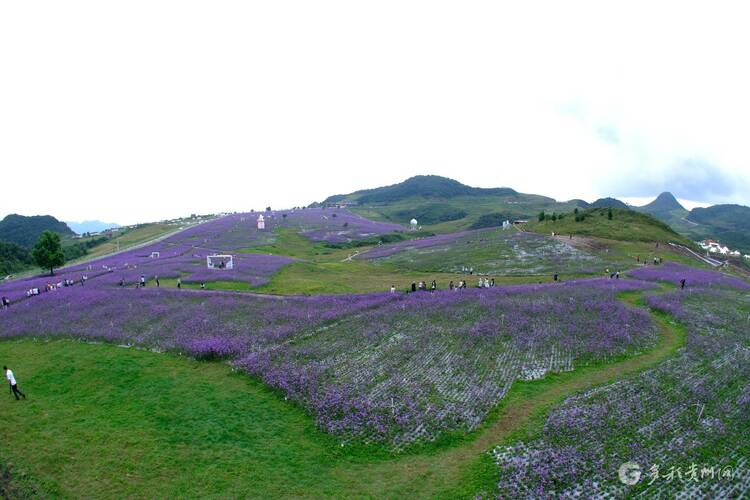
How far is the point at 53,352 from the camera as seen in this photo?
35.0 metres

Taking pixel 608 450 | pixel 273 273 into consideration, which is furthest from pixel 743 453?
pixel 273 273

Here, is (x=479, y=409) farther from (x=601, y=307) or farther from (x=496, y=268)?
(x=496, y=268)

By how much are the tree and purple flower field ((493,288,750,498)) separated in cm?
8082

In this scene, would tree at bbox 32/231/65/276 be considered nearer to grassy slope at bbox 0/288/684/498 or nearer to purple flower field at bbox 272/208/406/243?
grassy slope at bbox 0/288/684/498

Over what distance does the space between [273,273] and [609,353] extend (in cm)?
4976

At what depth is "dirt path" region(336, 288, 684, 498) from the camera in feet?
59.4

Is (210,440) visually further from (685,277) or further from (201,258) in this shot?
(685,277)

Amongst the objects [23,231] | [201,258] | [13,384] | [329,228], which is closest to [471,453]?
[13,384]

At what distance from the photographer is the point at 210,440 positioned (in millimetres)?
22328

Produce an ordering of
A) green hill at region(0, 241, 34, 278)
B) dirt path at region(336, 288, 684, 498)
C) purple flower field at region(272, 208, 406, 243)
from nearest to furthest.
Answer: dirt path at region(336, 288, 684, 498) < green hill at region(0, 241, 34, 278) < purple flower field at region(272, 208, 406, 243)

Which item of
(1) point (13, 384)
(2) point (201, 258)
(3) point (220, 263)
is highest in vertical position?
(2) point (201, 258)

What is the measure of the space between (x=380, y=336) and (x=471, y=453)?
54.1 ft

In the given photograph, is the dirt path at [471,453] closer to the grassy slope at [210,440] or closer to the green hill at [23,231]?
the grassy slope at [210,440]

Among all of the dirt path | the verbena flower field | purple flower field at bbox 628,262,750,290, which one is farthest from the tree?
purple flower field at bbox 628,262,750,290
